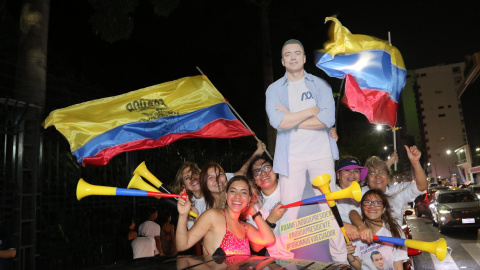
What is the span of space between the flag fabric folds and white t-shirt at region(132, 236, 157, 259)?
3.50m

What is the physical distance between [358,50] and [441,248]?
2696 millimetres

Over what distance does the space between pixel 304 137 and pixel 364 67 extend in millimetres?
1578

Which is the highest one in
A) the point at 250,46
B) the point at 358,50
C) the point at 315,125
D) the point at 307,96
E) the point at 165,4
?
the point at 250,46

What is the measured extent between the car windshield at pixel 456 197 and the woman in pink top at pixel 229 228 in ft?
43.6

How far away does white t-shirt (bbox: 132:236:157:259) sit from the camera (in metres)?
5.89

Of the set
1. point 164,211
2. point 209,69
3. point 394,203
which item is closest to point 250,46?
point 209,69

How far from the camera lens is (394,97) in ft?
17.5

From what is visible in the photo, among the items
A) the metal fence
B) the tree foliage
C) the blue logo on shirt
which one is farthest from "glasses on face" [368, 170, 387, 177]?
the tree foliage

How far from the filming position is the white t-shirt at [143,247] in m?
5.89

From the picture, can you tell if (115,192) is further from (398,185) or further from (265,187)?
(398,185)

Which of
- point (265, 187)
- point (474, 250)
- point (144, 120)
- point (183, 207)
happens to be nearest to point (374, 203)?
point (265, 187)

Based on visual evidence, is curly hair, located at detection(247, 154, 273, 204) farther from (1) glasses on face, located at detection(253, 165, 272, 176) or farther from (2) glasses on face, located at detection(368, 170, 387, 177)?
(2) glasses on face, located at detection(368, 170, 387, 177)

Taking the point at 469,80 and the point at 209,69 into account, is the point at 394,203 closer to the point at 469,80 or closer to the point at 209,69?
the point at 209,69

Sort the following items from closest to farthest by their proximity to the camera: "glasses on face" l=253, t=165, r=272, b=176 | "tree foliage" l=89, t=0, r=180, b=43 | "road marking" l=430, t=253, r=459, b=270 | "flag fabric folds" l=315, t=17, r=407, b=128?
"glasses on face" l=253, t=165, r=272, b=176 < "flag fabric folds" l=315, t=17, r=407, b=128 < "tree foliage" l=89, t=0, r=180, b=43 < "road marking" l=430, t=253, r=459, b=270
